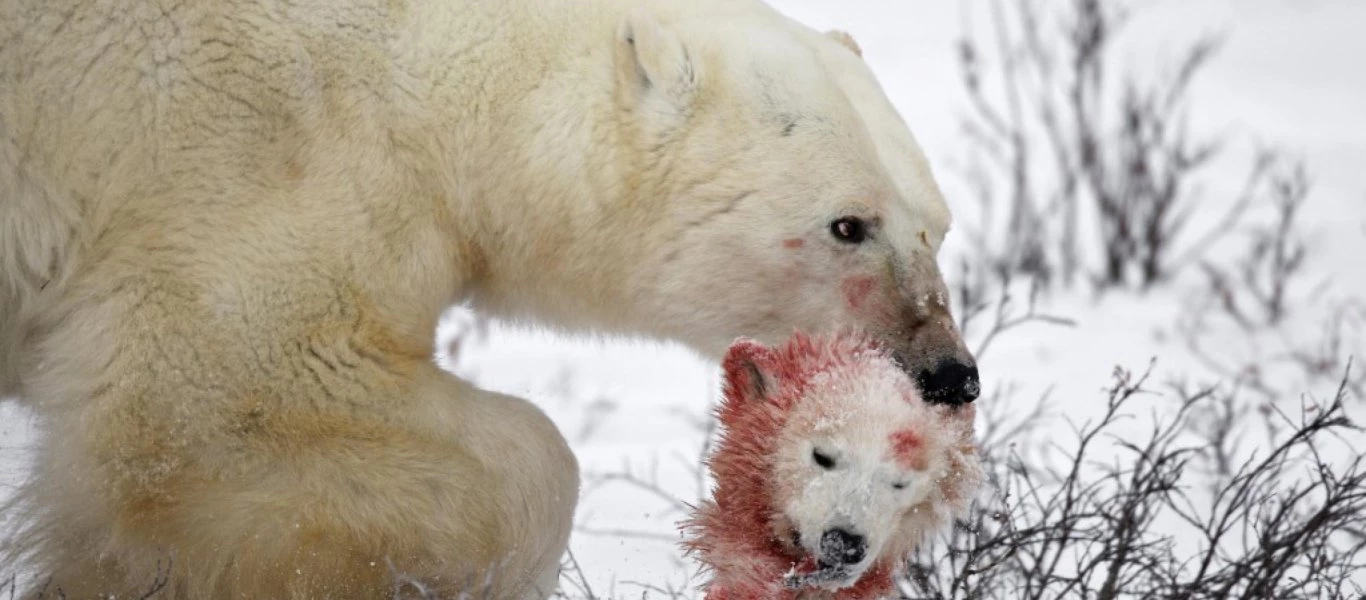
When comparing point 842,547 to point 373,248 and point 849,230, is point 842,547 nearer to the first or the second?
point 849,230

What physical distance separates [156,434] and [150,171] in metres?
0.42

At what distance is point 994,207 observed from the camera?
7.83 metres

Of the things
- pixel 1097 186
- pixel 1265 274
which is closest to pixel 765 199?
pixel 1097 186

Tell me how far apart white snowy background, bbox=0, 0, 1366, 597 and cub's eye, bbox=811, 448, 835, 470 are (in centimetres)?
55

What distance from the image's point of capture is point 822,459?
2.17 meters

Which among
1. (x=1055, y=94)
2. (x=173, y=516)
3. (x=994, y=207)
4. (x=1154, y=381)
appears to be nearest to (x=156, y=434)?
(x=173, y=516)

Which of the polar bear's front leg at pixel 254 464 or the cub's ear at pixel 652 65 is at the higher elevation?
the cub's ear at pixel 652 65

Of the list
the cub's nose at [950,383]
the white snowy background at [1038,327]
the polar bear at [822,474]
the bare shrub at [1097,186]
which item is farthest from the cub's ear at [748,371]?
the bare shrub at [1097,186]

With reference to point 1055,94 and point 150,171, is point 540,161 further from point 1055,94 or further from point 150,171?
point 1055,94

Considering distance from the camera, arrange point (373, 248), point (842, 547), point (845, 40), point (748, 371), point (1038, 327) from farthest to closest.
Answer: point (1038, 327) < point (845, 40) < point (373, 248) < point (748, 371) < point (842, 547)

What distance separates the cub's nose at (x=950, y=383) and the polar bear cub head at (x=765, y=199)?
0.12m

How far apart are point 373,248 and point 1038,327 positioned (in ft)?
12.8

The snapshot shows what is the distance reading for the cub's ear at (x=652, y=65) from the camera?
2832mm

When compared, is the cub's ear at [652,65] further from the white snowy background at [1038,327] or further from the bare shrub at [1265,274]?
the bare shrub at [1265,274]
